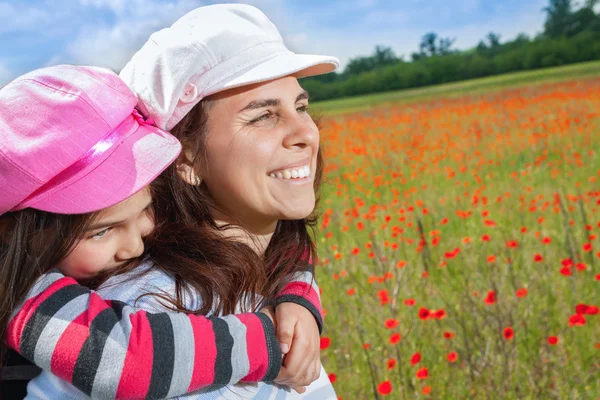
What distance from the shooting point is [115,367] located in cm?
131

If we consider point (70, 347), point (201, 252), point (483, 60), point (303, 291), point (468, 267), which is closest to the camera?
point (70, 347)

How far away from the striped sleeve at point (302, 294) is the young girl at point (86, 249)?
0.20 meters

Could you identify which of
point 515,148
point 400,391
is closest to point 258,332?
point 400,391

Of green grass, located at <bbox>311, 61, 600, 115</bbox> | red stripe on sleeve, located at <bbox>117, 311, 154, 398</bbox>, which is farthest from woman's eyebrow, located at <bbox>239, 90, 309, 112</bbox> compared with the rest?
green grass, located at <bbox>311, 61, 600, 115</bbox>

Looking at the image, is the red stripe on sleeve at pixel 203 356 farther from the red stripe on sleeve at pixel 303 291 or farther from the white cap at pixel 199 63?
the white cap at pixel 199 63

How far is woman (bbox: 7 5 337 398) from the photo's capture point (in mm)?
1733

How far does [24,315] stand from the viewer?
4.54ft

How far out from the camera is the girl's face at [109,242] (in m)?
1.54

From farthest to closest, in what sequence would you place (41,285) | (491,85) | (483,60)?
1. (483,60)
2. (491,85)
3. (41,285)

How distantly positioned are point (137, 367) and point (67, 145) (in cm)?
52

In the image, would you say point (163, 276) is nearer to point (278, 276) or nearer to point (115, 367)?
point (115, 367)

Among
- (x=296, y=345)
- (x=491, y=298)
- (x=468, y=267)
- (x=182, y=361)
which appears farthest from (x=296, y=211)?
(x=468, y=267)

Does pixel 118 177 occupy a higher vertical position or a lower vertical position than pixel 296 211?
higher

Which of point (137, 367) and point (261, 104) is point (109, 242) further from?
point (261, 104)
